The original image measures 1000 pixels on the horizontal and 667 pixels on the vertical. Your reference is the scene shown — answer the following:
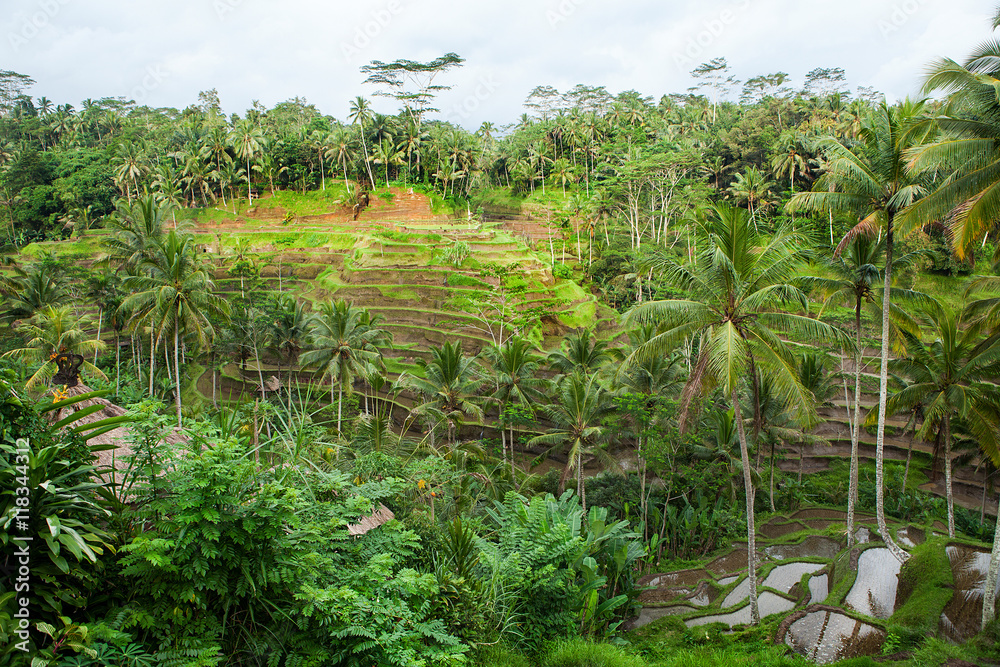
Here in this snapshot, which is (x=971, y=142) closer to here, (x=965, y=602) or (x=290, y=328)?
(x=965, y=602)

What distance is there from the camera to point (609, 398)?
21500 mm

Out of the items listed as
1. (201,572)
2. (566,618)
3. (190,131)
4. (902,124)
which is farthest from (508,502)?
(190,131)

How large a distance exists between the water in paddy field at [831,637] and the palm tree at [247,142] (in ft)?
181

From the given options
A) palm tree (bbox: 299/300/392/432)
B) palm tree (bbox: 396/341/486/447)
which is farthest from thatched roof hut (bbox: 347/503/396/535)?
palm tree (bbox: 299/300/392/432)

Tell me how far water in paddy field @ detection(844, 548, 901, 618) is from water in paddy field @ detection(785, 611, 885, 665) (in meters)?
0.92

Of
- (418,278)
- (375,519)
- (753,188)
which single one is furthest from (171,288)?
(753,188)

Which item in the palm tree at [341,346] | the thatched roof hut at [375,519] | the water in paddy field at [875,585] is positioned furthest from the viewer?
the palm tree at [341,346]

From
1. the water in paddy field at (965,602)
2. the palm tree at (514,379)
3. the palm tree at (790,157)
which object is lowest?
the water in paddy field at (965,602)

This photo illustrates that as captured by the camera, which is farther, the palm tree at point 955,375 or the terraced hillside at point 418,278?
the terraced hillside at point 418,278

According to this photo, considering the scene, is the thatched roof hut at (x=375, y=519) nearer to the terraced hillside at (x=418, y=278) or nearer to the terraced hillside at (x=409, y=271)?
the terraced hillside at (x=418, y=278)

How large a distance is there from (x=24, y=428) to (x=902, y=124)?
16.4m

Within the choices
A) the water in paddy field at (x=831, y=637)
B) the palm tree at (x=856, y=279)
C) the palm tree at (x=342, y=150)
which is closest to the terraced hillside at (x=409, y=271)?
the palm tree at (x=342, y=150)

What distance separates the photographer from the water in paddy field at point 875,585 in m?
12.4

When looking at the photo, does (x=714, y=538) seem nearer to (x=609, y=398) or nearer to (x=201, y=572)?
(x=609, y=398)
